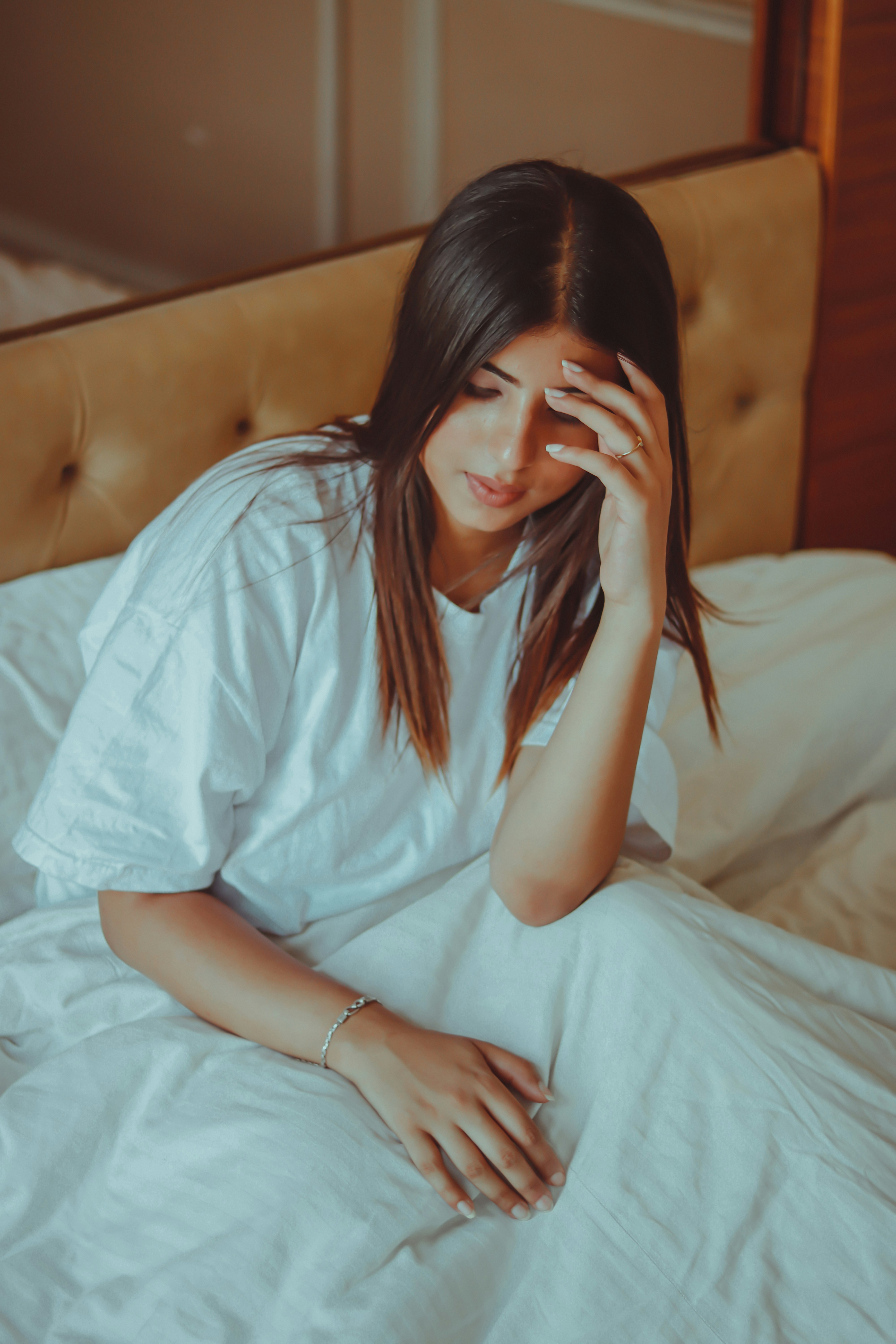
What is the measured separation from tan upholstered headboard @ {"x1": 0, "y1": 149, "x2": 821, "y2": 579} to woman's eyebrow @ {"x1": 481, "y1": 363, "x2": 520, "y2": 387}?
1.04ft

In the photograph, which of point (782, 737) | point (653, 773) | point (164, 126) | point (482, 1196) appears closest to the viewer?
point (482, 1196)

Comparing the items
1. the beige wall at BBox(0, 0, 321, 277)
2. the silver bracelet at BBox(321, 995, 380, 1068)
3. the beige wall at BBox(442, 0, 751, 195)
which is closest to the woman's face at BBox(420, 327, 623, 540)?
the silver bracelet at BBox(321, 995, 380, 1068)

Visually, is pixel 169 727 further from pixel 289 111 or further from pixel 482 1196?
pixel 289 111

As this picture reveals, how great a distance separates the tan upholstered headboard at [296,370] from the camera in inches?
46.9

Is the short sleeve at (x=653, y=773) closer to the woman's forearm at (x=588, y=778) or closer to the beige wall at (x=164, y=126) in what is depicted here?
the woman's forearm at (x=588, y=778)

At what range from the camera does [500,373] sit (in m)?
0.84

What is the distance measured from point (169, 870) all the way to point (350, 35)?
3.33ft

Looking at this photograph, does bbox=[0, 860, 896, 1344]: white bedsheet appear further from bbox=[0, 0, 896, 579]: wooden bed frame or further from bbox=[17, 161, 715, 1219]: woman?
bbox=[0, 0, 896, 579]: wooden bed frame

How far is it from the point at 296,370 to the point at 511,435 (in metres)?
0.56

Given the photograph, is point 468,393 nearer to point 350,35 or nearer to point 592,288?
point 592,288

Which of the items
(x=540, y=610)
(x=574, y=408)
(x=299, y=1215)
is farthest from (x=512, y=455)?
(x=299, y=1215)

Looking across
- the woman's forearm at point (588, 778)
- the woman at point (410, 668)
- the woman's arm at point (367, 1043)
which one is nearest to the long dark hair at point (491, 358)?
the woman at point (410, 668)

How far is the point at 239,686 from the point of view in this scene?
863 millimetres

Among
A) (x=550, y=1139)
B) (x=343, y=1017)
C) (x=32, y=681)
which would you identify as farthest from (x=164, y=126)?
(x=550, y=1139)
